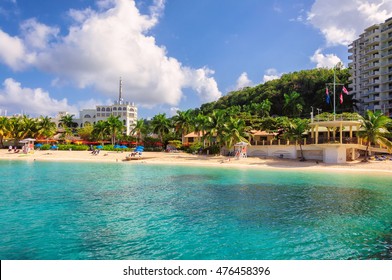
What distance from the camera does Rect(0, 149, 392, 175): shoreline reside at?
129 ft

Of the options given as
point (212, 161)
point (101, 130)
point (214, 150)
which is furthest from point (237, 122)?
point (101, 130)

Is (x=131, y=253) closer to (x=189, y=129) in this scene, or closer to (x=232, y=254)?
(x=232, y=254)

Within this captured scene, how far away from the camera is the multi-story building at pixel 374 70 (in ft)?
251

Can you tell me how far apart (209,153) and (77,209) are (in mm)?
40123

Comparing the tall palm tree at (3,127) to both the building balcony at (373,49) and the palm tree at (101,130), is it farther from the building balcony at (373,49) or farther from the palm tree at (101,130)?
the building balcony at (373,49)

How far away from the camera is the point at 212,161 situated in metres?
48.4

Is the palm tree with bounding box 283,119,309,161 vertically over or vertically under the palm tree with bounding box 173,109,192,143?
under

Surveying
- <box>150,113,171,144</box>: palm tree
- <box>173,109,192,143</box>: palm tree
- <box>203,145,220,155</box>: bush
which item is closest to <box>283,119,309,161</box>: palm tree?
<box>203,145,220,155</box>: bush

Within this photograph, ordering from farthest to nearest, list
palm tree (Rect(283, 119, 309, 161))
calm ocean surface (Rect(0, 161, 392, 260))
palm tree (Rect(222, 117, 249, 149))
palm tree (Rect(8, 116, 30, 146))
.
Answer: palm tree (Rect(8, 116, 30, 146)), palm tree (Rect(222, 117, 249, 149)), palm tree (Rect(283, 119, 309, 161)), calm ocean surface (Rect(0, 161, 392, 260))

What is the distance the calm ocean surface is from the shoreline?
15.3 m

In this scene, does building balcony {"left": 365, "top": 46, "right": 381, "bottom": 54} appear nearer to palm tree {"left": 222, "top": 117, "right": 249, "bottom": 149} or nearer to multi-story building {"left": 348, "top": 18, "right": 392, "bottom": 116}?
multi-story building {"left": 348, "top": 18, "right": 392, "bottom": 116}

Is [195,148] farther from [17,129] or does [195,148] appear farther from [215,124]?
[17,129]

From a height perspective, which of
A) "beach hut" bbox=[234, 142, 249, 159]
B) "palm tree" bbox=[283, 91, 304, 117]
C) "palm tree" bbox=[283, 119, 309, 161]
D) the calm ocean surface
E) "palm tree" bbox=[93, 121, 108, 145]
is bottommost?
the calm ocean surface

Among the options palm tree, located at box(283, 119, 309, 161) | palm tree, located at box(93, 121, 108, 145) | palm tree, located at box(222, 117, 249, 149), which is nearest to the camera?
palm tree, located at box(283, 119, 309, 161)
